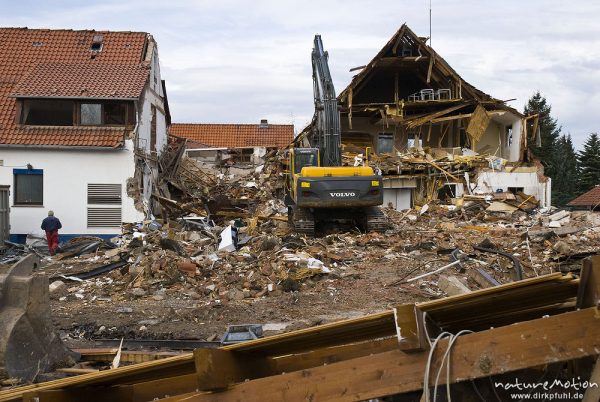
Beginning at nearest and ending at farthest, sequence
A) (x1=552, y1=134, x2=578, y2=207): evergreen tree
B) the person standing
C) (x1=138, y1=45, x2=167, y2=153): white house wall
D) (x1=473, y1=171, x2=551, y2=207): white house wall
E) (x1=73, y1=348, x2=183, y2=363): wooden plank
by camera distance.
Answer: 1. (x1=73, y1=348, x2=183, y2=363): wooden plank
2. the person standing
3. (x1=138, y1=45, x2=167, y2=153): white house wall
4. (x1=473, y1=171, x2=551, y2=207): white house wall
5. (x1=552, y1=134, x2=578, y2=207): evergreen tree

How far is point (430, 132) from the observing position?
34.2m

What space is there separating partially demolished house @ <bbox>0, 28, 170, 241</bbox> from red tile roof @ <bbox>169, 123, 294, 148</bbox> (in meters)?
19.9

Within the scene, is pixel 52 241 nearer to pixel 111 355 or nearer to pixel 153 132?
pixel 153 132

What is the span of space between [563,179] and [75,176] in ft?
157

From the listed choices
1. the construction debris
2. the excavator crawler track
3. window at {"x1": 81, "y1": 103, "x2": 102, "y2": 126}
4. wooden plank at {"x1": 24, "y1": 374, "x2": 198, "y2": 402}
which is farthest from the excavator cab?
wooden plank at {"x1": 24, "y1": 374, "x2": 198, "y2": 402}

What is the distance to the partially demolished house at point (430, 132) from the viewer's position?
30688mm

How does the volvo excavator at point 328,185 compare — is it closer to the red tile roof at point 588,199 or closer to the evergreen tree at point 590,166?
the red tile roof at point 588,199

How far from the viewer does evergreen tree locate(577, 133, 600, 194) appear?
60.1m

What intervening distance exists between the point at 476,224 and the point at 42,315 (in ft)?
59.8

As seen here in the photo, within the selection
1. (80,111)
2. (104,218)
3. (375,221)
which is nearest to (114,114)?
(80,111)

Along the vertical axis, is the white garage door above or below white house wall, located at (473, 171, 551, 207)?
below

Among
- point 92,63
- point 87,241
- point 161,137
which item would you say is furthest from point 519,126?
point 87,241

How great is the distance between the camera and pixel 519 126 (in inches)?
1351

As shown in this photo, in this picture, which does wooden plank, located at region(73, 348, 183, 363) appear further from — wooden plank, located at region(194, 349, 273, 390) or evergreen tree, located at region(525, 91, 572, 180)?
evergreen tree, located at region(525, 91, 572, 180)
